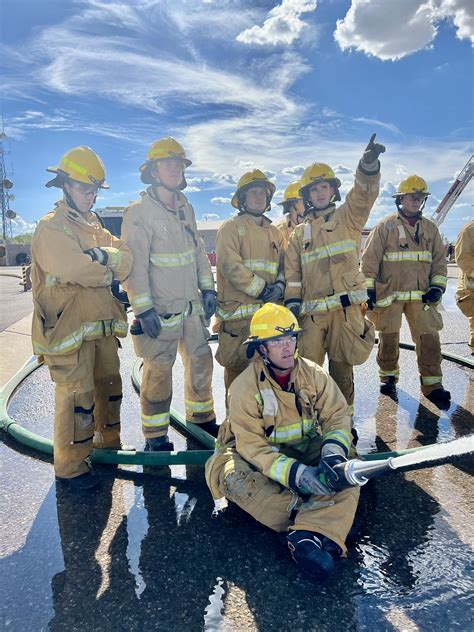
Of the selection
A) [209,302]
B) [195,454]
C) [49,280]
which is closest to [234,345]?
[209,302]

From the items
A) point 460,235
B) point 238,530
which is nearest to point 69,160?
point 238,530

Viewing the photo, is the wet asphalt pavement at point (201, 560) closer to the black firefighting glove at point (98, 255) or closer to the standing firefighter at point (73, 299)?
the standing firefighter at point (73, 299)

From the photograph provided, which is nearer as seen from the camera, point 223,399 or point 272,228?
point 272,228

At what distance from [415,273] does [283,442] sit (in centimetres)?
244

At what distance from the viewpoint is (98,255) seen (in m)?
2.88

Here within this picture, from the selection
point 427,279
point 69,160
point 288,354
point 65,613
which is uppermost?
point 69,160

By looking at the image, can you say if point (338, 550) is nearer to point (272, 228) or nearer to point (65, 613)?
point (65, 613)

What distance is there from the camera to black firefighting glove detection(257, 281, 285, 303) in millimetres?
3795

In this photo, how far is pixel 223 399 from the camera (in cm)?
467

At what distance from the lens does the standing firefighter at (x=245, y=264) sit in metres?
3.77

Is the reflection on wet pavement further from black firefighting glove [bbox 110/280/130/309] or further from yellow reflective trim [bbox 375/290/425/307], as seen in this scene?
yellow reflective trim [bbox 375/290/425/307]

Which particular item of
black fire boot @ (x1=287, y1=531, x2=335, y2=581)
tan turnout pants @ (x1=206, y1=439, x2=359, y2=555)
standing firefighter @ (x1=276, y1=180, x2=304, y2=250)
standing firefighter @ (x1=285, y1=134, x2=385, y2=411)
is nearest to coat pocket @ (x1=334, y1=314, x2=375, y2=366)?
standing firefighter @ (x1=285, y1=134, x2=385, y2=411)

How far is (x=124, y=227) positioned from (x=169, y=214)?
1.18ft

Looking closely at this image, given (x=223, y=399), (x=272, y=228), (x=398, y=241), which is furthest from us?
(x=223, y=399)
